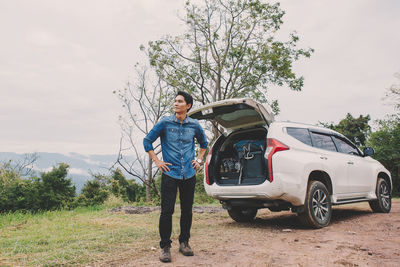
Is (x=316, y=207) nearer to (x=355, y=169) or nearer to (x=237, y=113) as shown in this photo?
(x=355, y=169)

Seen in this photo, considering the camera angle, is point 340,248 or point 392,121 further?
point 392,121

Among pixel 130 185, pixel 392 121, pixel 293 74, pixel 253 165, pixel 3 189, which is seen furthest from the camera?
pixel 130 185

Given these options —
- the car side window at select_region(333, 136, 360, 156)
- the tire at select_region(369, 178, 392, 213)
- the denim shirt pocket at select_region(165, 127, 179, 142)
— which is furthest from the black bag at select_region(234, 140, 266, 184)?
the tire at select_region(369, 178, 392, 213)

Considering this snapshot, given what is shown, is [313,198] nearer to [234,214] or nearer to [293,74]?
[234,214]

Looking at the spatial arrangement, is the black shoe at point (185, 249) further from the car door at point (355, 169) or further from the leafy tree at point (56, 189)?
the leafy tree at point (56, 189)

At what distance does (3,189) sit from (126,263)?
8.51 m

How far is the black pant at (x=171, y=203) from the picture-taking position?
11.9 feet

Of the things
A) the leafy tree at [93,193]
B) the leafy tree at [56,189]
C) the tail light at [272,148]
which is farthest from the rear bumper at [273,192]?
the leafy tree at [93,193]

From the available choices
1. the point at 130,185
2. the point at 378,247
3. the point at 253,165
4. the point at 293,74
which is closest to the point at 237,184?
the point at 253,165

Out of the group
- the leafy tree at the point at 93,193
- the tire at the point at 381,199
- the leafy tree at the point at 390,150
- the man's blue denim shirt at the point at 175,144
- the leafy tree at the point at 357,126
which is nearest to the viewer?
the man's blue denim shirt at the point at 175,144

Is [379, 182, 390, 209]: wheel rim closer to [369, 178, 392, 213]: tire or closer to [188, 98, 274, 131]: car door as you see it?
[369, 178, 392, 213]: tire

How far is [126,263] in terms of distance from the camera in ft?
11.1

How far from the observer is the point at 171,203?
12.1 feet

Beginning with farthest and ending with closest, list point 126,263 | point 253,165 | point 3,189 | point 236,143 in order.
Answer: point 3,189, point 236,143, point 253,165, point 126,263
